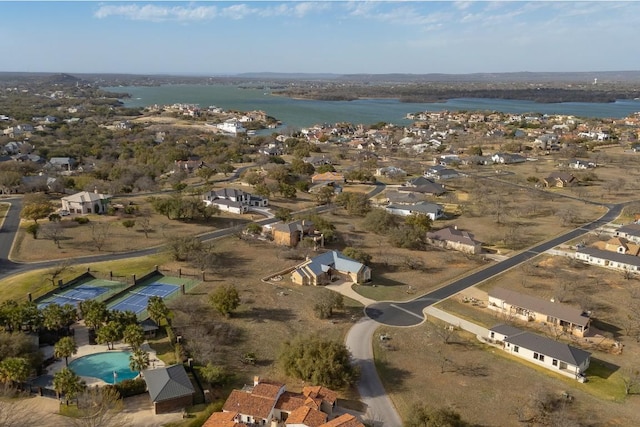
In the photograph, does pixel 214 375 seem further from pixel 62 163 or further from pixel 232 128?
pixel 232 128

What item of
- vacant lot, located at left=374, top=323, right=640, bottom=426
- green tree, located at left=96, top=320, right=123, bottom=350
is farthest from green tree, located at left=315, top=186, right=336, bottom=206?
green tree, located at left=96, top=320, right=123, bottom=350

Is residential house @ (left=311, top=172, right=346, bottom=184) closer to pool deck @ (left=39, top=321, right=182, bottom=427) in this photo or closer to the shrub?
pool deck @ (left=39, top=321, right=182, bottom=427)

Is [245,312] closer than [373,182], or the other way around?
[245,312]

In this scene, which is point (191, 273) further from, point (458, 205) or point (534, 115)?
point (534, 115)

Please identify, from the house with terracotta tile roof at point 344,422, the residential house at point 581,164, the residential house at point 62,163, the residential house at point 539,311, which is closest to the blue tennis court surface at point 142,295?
the house with terracotta tile roof at point 344,422

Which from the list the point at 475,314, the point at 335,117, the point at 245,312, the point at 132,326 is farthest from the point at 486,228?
the point at 335,117
